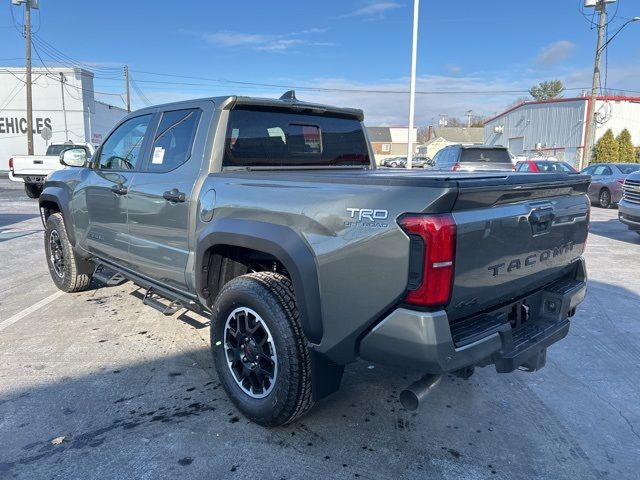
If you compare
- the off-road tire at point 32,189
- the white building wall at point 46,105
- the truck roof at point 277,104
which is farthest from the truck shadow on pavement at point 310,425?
the white building wall at point 46,105

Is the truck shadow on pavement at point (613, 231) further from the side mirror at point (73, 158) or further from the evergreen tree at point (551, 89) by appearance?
the evergreen tree at point (551, 89)

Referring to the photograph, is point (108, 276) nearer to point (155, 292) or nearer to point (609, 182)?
point (155, 292)

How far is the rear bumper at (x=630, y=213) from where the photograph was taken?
934 centimetres

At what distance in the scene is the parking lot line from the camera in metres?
4.82

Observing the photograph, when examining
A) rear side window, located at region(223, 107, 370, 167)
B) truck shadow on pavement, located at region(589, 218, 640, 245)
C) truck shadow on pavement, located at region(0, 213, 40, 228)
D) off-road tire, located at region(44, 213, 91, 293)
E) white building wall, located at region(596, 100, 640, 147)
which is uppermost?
white building wall, located at region(596, 100, 640, 147)

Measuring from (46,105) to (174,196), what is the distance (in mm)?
36555

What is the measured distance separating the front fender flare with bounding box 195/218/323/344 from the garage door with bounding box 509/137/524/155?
39758 mm

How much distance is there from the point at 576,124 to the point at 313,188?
33682 mm

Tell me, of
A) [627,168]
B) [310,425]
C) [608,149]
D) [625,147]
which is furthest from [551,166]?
[310,425]

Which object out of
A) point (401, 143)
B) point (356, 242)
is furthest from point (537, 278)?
point (401, 143)

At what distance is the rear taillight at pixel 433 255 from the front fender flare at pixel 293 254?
57cm

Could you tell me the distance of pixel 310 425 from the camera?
3.08 m

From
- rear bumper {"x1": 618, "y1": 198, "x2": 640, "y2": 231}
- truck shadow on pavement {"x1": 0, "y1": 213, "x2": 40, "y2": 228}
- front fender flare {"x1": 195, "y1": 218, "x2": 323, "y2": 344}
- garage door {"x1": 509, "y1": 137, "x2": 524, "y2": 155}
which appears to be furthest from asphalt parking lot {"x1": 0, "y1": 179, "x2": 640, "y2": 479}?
garage door {"x1": 509, "y1": 137, "x2": 524, "y2": 155}

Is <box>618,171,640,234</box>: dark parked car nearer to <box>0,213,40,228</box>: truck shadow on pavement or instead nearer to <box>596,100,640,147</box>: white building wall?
<box>0,213,40,228</box>: truck shadow on pavement
